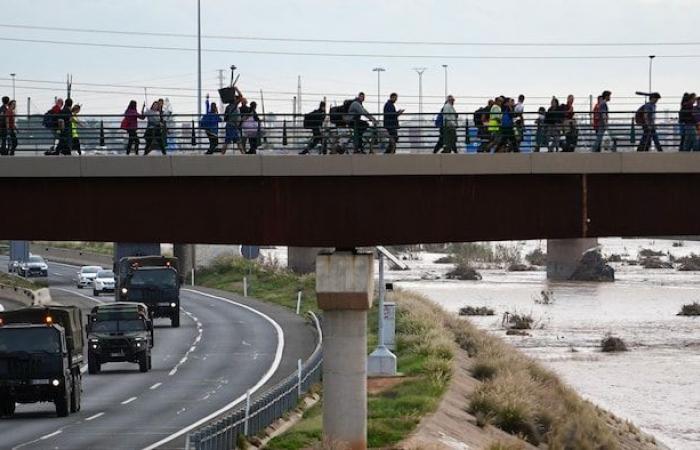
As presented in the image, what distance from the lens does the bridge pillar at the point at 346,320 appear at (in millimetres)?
35312

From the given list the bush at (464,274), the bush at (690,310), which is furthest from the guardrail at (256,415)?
the bush at (464,274)

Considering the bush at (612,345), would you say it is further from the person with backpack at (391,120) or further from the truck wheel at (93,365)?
the person with backpack at (391,120)

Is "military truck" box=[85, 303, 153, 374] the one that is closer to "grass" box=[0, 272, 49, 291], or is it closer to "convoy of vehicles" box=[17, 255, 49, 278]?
"grass" box=[0, 272, 49, 291]

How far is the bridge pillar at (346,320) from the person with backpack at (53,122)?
6369 mm

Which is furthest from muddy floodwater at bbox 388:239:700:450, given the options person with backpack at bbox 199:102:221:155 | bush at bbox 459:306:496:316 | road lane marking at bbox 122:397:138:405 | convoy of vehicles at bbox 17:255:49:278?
convoy of vehicles at bbox 17:255:49:278

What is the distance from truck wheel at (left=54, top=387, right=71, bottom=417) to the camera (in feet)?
143

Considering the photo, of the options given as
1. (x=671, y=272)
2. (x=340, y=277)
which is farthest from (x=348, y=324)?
(x=671, y=272)

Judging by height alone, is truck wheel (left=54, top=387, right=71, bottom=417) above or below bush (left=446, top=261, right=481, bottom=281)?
below

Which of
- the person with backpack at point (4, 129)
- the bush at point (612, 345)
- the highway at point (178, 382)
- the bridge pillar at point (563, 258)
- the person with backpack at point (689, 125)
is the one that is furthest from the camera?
the bridge pillar at point (563, 258)

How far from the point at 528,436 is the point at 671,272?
112m

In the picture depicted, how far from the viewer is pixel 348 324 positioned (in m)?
35.5

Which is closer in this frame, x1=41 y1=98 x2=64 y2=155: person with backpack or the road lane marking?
x1=41 y1=98 x2=64 y2=155: person with backpack

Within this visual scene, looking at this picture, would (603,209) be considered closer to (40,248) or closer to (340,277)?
(340,277)

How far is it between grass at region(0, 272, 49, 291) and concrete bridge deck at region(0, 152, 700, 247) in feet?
211
